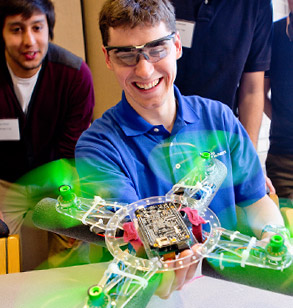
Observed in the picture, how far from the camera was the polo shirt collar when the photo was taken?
1041 millimetres

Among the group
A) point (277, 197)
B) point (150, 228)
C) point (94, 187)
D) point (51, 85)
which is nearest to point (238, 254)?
point (150, 228)

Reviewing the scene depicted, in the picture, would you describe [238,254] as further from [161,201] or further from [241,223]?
[241,223]

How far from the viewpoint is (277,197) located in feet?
4.75

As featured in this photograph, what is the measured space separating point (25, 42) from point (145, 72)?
57 cm

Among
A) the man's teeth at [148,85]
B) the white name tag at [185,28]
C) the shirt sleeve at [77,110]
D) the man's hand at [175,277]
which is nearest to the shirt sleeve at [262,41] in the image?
the white name tag at [185,28]

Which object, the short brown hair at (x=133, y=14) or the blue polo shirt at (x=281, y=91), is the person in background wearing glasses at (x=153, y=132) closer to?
the short brown hair at (x=133, y=14)

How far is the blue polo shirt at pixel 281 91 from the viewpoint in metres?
1.30

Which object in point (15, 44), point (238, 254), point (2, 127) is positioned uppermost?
point (15, 44)

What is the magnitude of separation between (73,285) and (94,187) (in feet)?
0.90

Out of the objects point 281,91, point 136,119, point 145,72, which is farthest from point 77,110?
point 281,91

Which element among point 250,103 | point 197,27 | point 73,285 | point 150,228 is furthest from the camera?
point 250,103

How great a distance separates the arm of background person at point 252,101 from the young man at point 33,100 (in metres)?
0.64

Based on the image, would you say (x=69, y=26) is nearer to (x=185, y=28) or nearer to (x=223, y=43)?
(x=185, y=28)

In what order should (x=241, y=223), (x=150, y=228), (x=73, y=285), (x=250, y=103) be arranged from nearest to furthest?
(x=150, y=228)
(x=73, y=285)
(x=241, y=223)
(x=250, y=103)
